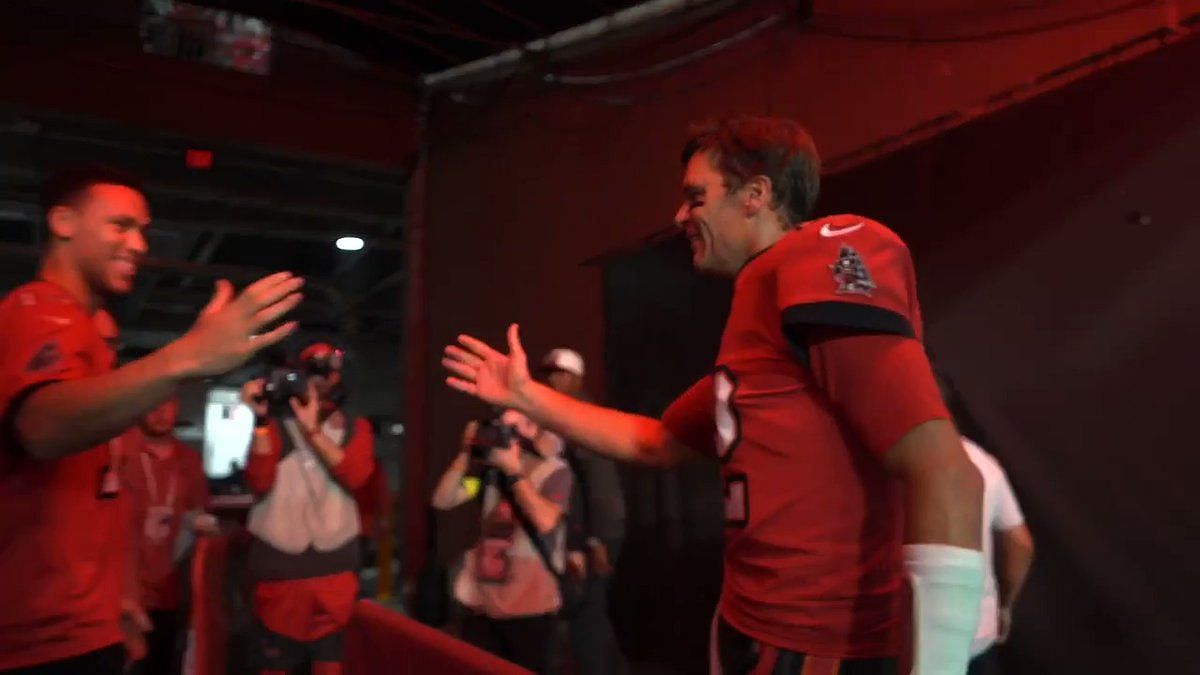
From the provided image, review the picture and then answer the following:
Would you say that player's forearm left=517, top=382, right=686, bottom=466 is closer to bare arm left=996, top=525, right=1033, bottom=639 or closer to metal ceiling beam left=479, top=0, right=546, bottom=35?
bare arm left=996, top=525, right=1033, bottom=639

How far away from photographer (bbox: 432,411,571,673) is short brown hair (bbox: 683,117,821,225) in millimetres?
2008

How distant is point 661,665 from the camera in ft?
12.5

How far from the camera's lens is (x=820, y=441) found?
118 centimetres

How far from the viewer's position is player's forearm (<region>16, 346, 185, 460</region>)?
1441 mm

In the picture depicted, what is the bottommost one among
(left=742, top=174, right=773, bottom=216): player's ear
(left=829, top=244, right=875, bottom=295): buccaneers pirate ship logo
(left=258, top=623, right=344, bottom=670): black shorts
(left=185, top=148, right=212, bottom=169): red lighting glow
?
(left=258, top=623, right=344, bottom=670): black shorts

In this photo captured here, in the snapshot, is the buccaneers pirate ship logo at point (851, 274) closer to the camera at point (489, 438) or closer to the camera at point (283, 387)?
the camera at point (489, 438)

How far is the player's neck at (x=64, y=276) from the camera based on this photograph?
1909 mm

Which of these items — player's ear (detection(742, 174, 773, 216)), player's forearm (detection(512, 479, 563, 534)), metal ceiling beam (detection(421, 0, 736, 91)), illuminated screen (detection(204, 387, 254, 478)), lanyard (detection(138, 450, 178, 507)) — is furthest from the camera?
illuminated screen (detection(204, 387, 254, 478))

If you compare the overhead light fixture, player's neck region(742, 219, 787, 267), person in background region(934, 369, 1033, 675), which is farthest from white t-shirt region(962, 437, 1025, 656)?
the overhead light fixture

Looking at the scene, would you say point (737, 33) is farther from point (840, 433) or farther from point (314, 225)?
point (314, 225)

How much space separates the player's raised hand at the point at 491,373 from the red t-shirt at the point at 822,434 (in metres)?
0.56

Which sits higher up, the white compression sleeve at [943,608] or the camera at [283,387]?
the camera at [283,387]

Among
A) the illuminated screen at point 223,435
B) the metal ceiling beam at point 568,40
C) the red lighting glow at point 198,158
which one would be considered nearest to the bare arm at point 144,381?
the metal ceiling beam at point 568,40

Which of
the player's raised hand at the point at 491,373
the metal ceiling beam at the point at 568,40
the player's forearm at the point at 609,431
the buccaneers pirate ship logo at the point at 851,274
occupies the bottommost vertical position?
the player's forearm at the point at 609,431
